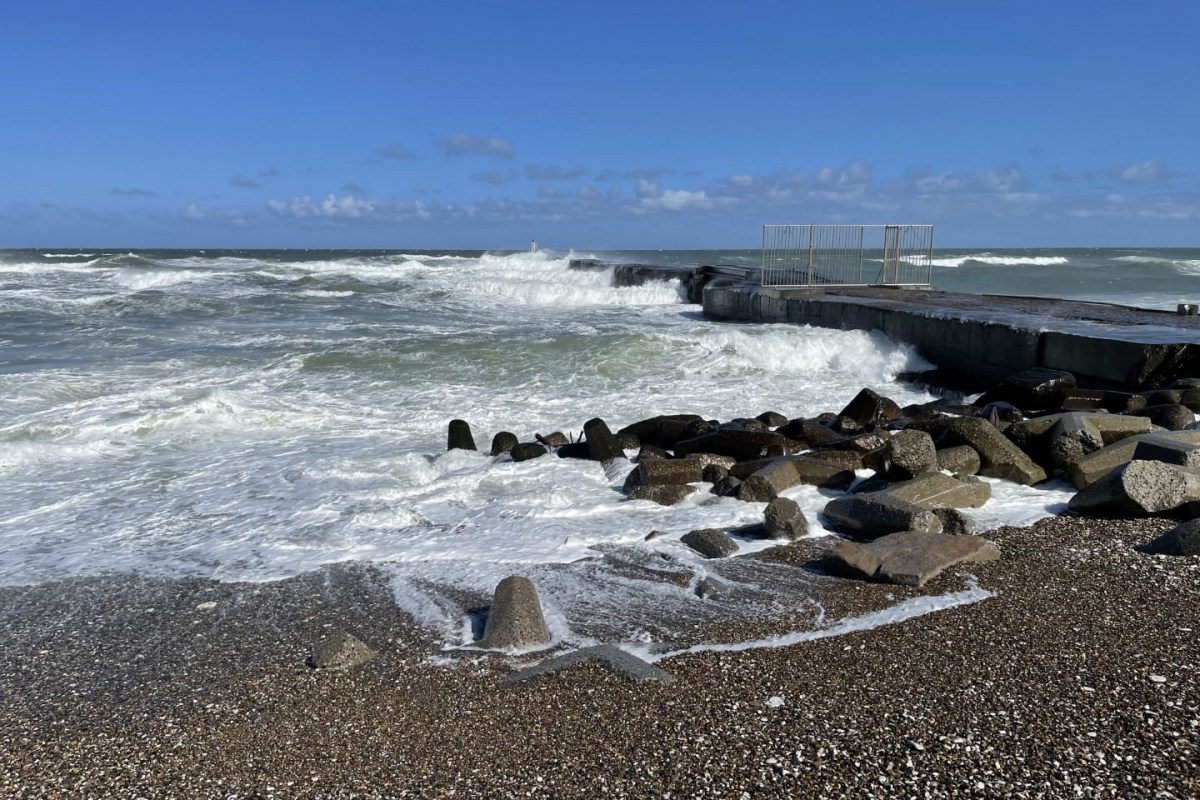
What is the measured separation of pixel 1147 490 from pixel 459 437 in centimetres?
587

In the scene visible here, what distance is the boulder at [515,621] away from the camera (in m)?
4.51

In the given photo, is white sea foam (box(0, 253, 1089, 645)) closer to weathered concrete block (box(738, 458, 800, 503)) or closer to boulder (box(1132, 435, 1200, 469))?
weathered concrete block (box(738, 458, 800, 503))

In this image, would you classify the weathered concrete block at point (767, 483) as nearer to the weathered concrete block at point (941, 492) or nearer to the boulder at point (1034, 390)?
the weathered concrete block at point (941, 492)

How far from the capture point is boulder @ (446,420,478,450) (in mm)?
9180

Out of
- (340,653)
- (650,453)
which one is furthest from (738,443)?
(340,653)

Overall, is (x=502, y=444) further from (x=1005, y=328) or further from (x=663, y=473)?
(x=1005, y=328)

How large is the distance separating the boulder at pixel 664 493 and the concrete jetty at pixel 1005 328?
6.10 meters

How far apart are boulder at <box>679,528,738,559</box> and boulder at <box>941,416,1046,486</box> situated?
8.47 ft

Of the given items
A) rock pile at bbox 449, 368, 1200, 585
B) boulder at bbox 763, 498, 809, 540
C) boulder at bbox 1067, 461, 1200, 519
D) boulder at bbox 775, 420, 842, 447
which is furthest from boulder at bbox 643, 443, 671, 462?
boulder at bbox 1067, 461, 1200, 519

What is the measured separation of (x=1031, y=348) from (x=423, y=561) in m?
9.11

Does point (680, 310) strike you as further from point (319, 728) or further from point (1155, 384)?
point (319, 728)

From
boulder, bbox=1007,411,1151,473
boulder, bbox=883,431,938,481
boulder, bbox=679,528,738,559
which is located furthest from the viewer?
boulder, bbox=1007,411,1151,473

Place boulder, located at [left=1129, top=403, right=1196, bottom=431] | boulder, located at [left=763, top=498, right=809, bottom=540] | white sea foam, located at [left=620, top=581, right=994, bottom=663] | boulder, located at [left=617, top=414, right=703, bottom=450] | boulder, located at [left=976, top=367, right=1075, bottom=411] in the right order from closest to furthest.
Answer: white sea foam, located at [left=620, top=581, right=994, bottom=663] → boulder, located at [left=763, top=498, right=809, bottom=540] → boulder, located at [left=1129, top=403, right=1196, bottom=431] → boulder, located at [left=617, top=414, right=703, bottom=450] → boulder, located at [left=976, top=367, right=1075, bottom=411]

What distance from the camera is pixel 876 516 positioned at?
6.02 metres
